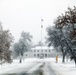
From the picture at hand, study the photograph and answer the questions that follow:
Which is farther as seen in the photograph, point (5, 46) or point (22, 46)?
point (22, 46)

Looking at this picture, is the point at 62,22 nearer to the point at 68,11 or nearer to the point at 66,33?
the point at 68,11

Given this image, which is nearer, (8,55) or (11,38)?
(8,55)

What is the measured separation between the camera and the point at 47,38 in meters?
73.1

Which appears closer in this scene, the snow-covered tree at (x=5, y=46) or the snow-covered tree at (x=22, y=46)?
the snow-covered tree at (x=5, y=46)

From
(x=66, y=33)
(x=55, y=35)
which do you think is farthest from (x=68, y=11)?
(x=55, y=35)

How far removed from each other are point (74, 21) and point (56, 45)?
37.7 m

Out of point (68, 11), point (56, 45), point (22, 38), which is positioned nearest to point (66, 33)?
point (56, 45)

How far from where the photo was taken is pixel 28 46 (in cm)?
8800

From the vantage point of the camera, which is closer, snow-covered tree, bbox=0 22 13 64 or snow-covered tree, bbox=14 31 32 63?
snow-covered tree, bbox=0 22 13 64

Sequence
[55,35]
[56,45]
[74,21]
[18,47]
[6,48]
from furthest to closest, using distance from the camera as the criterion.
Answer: [18,47], [56,45], [55,35], [74,21], [6,48]

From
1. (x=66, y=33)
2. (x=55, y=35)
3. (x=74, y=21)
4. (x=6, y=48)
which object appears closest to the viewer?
(x=6, y=48)

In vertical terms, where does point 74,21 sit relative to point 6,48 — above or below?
above

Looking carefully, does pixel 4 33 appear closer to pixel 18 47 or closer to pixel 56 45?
pixel 56 45

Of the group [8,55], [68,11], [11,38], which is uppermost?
[68,11]
